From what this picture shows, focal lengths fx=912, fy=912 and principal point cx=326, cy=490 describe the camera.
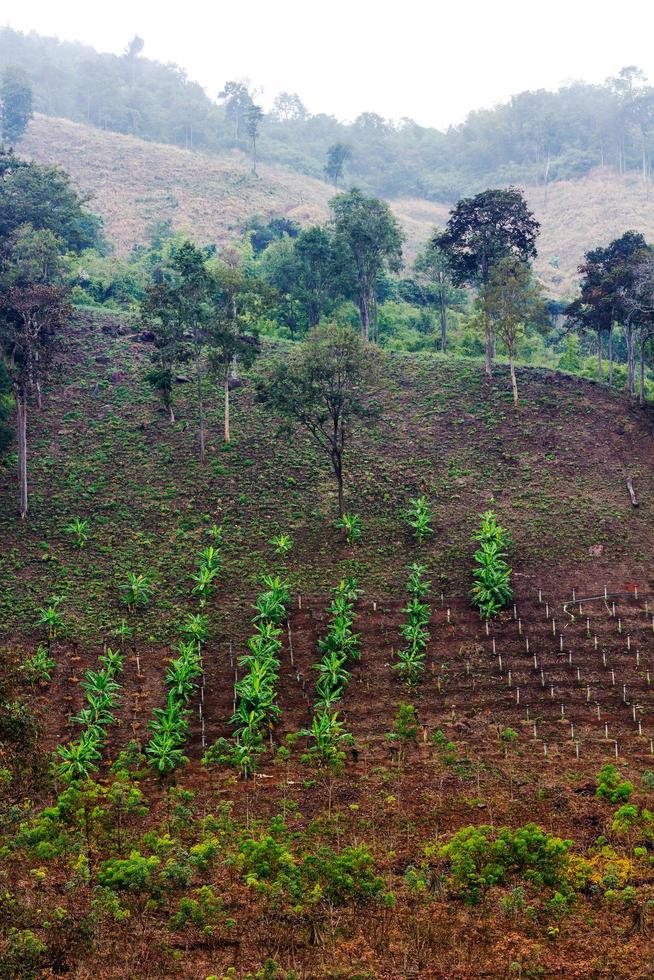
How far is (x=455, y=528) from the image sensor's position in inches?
1465

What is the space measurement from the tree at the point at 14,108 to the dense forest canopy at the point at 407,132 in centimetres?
2420

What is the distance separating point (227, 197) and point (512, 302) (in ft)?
221

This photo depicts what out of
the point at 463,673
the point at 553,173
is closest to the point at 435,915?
the point at 463,673

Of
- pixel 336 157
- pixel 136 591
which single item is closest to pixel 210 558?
pixel 136 591

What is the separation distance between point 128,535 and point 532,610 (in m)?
16.6

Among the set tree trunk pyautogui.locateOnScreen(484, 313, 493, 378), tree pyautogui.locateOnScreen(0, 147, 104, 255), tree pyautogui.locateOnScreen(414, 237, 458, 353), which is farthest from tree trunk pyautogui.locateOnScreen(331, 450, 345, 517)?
tree pyautogui.locateOnScreen(0, 147, 104, 255)

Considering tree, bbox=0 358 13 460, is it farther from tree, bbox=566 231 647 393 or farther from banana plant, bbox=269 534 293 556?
tree, bbox=566 231 647 393

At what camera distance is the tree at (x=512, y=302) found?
148 ft

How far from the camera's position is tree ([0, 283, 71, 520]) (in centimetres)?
3866

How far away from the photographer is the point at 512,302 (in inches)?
1791

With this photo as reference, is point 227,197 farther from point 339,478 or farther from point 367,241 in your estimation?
point 339,478

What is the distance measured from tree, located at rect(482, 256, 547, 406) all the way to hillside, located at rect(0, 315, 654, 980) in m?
3.56

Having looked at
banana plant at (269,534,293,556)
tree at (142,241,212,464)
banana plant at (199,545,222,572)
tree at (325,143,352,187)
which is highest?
tree at (325,143,352,187)

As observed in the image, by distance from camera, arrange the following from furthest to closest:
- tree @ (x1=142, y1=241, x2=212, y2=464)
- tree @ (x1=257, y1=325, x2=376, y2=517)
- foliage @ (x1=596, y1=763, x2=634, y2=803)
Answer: tree @ (x1=142, y1=241, x2=212, y2=464) → tree @ (x1=257, y1=325, x2=376, y2=517) → foliage @ (x1=596, y1=763, x2=634, y2=803)
